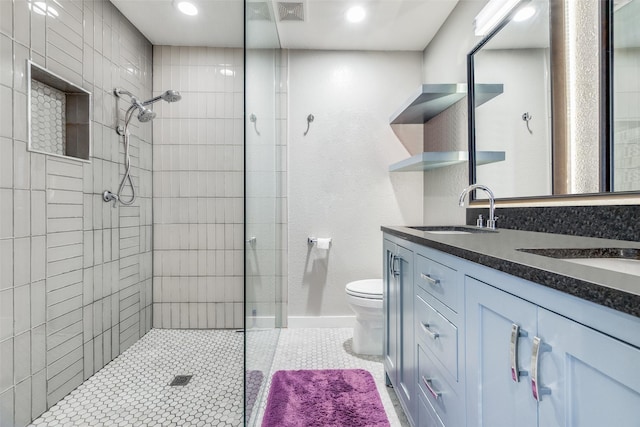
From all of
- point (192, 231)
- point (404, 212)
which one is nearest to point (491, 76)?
point (404, 212)

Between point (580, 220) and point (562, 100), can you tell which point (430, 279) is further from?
point (562, 100)

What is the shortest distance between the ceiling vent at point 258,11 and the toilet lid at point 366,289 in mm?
1616

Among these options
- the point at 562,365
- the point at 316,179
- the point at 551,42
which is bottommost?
the point at 562,365

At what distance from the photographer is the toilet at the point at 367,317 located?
80.6 inches

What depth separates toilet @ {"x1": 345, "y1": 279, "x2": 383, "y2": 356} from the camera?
6.72ft

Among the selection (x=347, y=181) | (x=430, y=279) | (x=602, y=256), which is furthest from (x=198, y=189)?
(x=602, y=256)

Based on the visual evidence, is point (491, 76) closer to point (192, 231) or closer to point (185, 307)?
point (192, 231)

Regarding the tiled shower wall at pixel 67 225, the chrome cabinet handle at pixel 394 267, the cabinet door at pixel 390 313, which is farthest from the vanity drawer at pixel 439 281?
the tiled shower wall at pixel 67 225

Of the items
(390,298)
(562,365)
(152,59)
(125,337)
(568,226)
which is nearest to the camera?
(562,365)

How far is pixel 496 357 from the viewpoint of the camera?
74cm

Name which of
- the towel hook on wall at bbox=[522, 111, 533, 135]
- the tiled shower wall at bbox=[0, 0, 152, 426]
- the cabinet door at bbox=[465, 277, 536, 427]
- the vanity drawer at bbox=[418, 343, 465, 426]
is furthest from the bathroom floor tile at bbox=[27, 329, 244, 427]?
the towel hook on wall at bbox=[522, 111, 533, 135]

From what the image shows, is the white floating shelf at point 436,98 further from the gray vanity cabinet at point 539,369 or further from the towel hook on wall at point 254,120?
the gray vanity cabinet at point 539,369

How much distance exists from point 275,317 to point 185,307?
790mm

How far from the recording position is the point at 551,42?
4.32 ft
